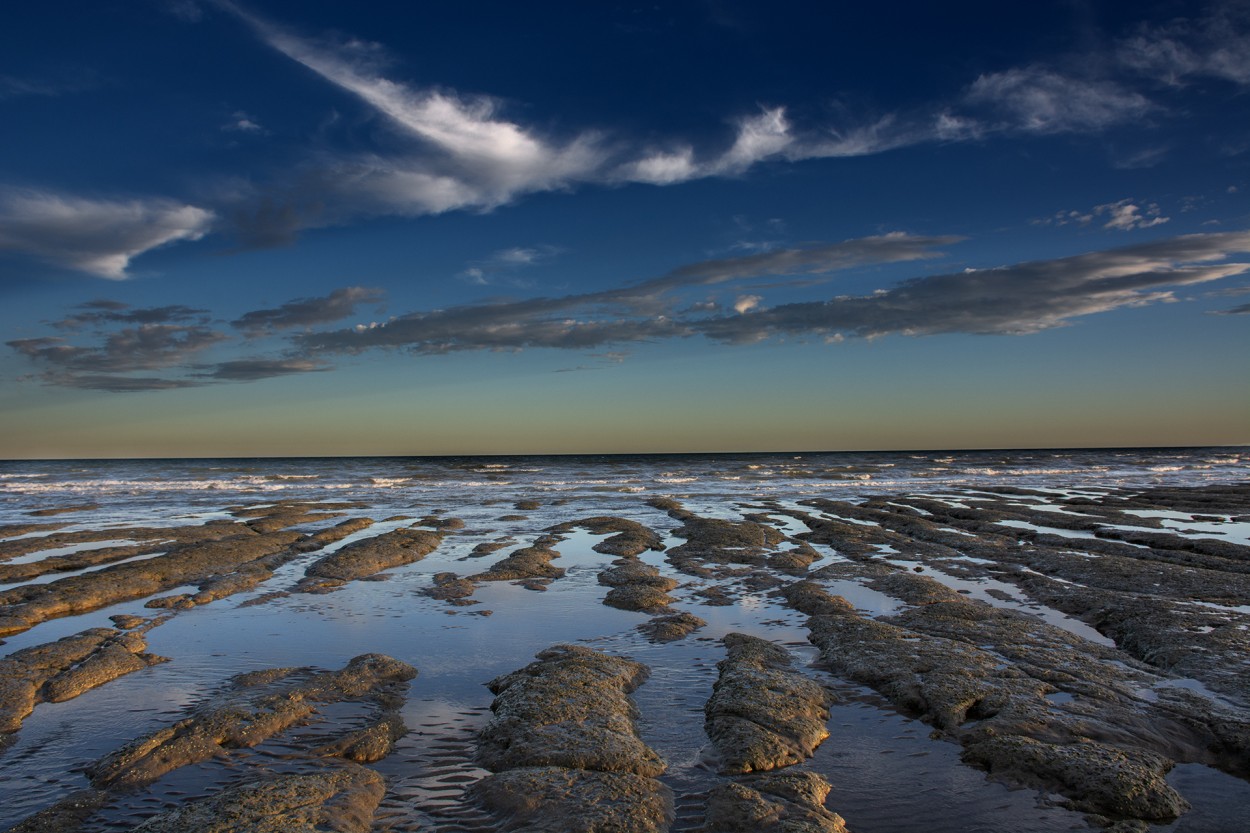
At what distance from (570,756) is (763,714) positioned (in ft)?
7.89

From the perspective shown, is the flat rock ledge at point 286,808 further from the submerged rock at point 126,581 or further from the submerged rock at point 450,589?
the submerged rock at point 126,581

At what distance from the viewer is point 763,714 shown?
320 inches

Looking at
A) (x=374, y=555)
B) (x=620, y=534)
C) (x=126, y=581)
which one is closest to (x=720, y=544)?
(x=620, y=534)

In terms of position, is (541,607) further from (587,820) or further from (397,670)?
(587,820)

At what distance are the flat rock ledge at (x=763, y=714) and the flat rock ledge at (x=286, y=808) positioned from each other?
3.54m

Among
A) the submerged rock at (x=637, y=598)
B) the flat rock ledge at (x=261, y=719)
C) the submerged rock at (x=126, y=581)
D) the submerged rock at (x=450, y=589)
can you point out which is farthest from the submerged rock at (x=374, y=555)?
the flat rock ledge at (x=261, y=719)

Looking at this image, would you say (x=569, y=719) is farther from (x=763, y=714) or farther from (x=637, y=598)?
(x=637, y=598)

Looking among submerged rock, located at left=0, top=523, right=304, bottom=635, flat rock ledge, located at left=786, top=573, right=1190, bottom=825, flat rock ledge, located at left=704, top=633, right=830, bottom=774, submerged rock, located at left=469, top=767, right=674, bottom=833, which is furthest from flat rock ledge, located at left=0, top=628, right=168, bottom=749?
flat rock ledge, located at left=786, top=573, right=1190, bottom=825

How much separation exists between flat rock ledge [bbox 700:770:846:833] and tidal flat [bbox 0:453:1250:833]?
0.03 metres

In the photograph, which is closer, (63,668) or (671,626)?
A: (63,668)

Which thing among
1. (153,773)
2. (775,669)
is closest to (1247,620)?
(775,669)

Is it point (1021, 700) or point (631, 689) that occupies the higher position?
point (1021, 700)

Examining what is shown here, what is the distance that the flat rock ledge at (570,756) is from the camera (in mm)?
6062

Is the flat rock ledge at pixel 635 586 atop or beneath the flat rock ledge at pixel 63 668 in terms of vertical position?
beneath
